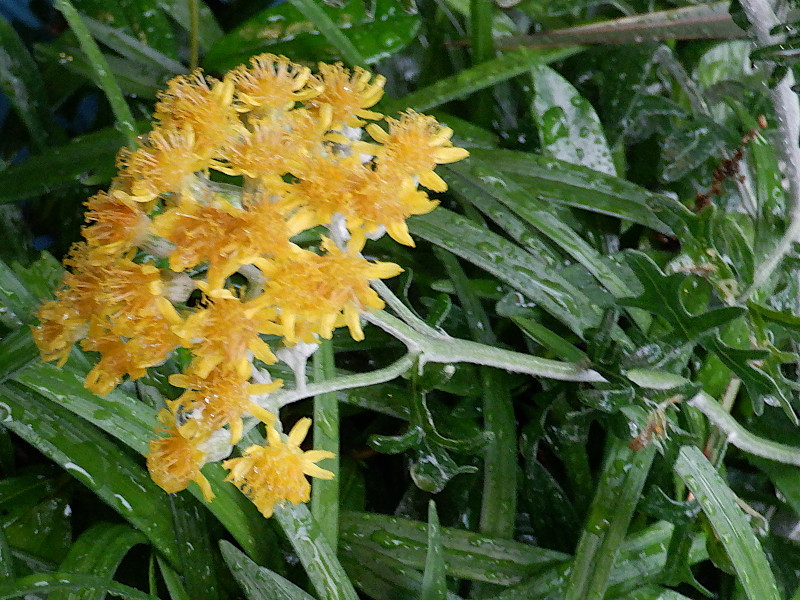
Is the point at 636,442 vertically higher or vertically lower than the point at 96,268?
lower

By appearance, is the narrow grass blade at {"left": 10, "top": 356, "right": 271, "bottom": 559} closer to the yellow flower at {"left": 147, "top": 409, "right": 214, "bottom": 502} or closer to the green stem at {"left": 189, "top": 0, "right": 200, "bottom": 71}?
the yellow flower at {"left": 147, "top": 409, "right": 214, "bottom": 502}

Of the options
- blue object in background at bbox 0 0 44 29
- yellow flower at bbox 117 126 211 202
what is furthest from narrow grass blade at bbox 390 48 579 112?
blue object in background at bbox 0 0 44 29

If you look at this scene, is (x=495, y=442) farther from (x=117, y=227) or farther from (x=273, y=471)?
(x=117, y=227)

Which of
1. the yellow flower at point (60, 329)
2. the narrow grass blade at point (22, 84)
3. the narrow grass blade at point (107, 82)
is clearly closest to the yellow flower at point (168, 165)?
the yellow flower at point (60, 329)

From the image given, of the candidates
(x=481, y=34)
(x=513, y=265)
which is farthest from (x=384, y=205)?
(x=481, y=34)

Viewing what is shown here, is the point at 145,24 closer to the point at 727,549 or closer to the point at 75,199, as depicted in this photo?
the point at 75,199

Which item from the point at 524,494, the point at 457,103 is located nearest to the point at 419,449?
the point at 524,494
